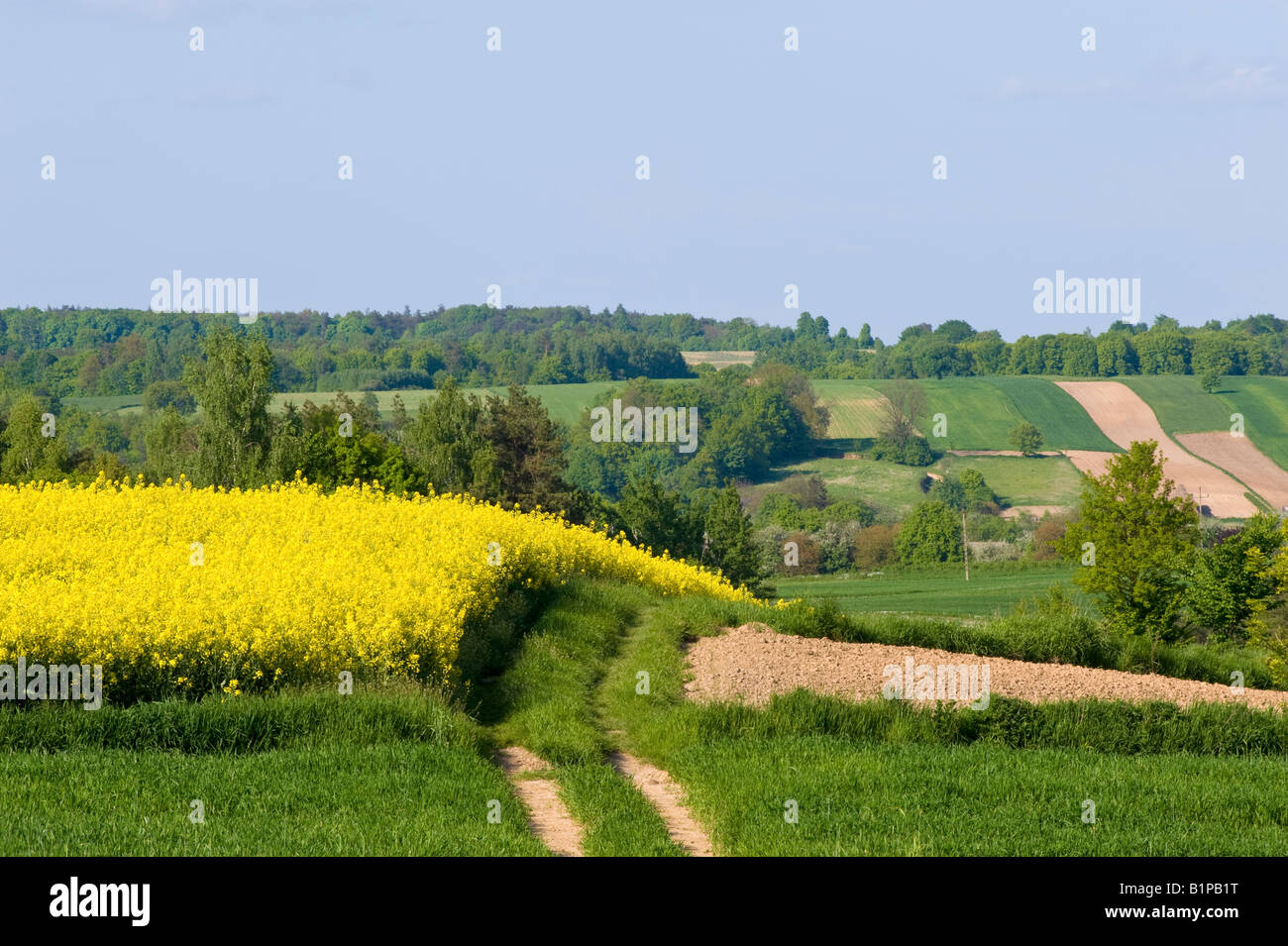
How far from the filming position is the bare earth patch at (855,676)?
15398mm

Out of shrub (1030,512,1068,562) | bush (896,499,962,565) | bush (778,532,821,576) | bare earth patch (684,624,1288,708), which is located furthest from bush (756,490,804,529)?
bare earth patch (684,624,1288,708)

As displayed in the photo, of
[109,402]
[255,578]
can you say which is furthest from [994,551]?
[255,578]

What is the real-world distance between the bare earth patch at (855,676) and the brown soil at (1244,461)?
124m

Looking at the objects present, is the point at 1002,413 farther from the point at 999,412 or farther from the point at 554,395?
the point at 554,395

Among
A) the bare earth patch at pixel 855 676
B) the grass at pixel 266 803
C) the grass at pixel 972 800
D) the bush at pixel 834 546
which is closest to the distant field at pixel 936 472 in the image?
the bush at pixel 834 546

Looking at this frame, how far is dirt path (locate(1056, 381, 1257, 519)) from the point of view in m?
130

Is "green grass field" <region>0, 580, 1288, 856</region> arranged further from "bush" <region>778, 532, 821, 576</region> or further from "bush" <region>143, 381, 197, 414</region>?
"bush" <region>143, 381, 197, 414</region>

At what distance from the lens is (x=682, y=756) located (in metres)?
12.4

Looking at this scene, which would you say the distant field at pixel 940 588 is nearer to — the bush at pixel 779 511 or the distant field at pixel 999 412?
the bush at pixel 779 511

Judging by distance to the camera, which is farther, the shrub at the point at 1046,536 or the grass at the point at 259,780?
the shrub at the point at 1046,536

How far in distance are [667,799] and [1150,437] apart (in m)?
158

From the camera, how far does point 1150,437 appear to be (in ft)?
513

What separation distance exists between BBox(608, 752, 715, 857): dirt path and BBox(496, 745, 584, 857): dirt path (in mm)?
769
